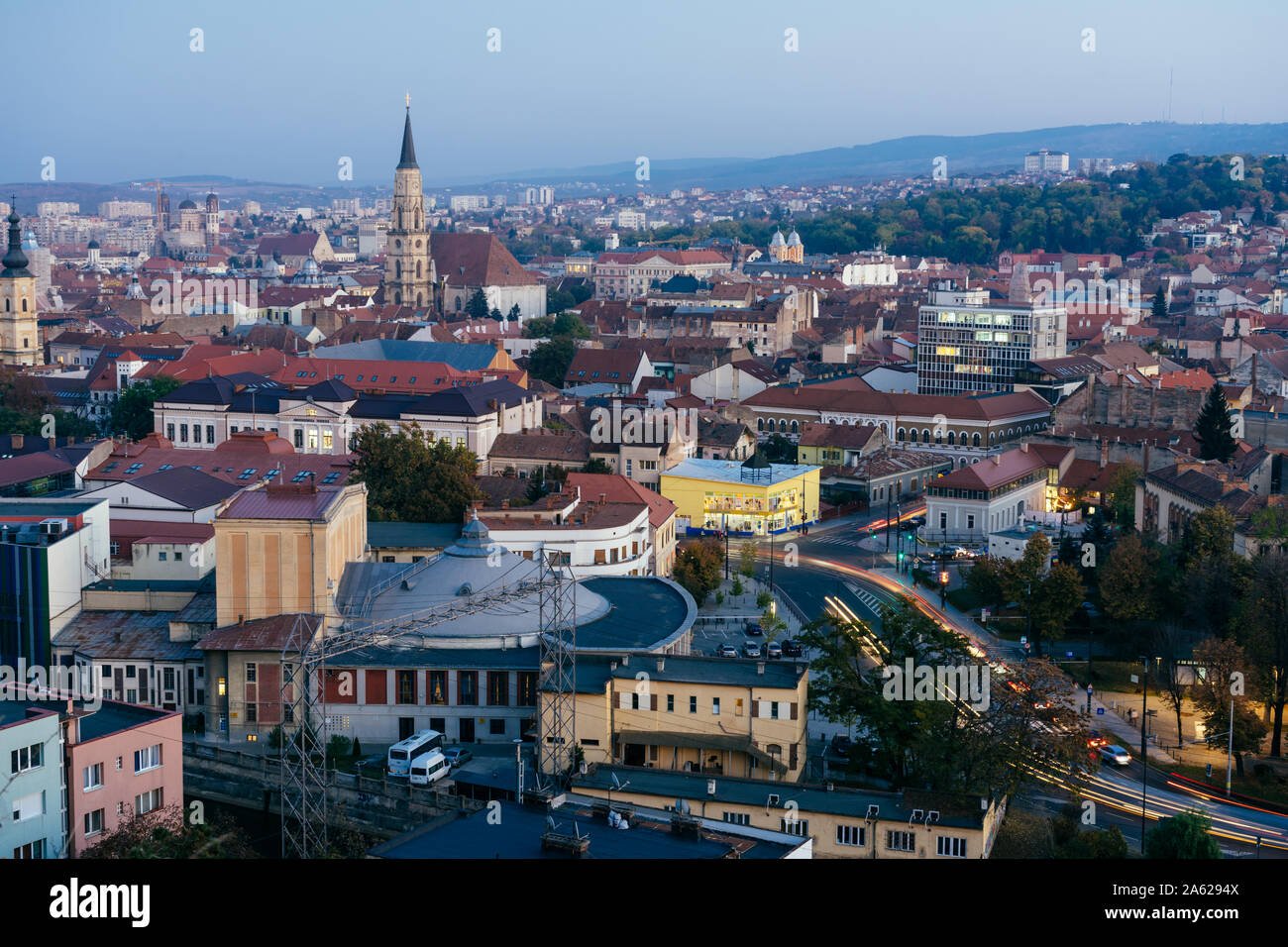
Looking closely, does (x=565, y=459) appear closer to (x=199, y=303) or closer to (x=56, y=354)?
(x=56, y=354)

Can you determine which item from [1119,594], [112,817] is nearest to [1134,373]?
[1119,594]

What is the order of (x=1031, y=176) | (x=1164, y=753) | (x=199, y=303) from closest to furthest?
(x=1164, y=753) < (x=199, y=303) < (x=1031, y=176)

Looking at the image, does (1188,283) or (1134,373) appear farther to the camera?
(1188,283)

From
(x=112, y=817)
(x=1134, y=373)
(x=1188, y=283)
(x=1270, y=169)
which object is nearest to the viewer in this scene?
(x=112, y=817)

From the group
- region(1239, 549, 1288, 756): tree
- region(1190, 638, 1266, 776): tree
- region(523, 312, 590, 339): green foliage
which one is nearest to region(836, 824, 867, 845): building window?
region(1190, 638, 1266, 776): tree

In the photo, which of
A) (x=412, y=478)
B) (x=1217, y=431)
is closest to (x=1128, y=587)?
(x=1217, y=431)

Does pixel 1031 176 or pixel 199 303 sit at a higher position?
pixel 1031 176

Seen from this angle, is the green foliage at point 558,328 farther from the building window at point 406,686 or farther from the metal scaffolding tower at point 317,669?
the building window at point 406,686
